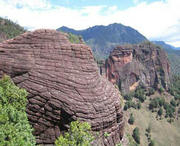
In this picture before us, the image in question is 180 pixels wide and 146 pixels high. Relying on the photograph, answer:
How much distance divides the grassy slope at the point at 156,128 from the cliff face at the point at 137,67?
21250mm

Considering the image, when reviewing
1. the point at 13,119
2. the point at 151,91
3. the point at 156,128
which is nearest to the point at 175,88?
the point at 151,91

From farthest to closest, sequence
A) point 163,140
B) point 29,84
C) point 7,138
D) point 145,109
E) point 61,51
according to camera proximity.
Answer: point 145,109 → point 163,140 → point 61,51 → point 29,84 → point 7,138

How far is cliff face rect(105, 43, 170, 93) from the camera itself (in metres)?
120

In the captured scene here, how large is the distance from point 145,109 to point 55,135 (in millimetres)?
94527

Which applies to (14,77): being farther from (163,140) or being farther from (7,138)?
(163,140)

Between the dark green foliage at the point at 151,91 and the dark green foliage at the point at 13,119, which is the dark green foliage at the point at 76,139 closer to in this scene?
the dark green foliage at the point at 13,119

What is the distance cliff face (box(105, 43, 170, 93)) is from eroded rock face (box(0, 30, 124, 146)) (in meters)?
99.8

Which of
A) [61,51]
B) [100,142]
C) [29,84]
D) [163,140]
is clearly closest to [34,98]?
[29,84]

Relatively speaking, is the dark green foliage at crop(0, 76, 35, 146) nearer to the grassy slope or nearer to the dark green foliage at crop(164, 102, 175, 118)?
the grassy slope

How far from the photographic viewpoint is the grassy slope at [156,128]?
84.9 m

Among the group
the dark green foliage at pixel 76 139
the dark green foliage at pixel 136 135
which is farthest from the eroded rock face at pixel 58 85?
the dark green foliage at pixel 136 135

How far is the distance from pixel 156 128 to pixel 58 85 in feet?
275

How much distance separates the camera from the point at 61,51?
67.5 ft

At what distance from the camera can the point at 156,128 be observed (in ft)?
299
